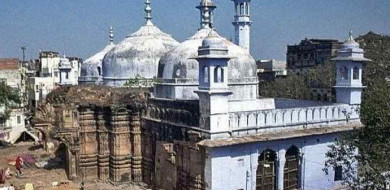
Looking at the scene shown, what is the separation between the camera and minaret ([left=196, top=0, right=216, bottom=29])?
66.0ft

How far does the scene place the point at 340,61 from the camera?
56.1ft

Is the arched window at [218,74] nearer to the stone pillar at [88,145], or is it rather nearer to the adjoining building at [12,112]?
the stone pillar at [88,145]

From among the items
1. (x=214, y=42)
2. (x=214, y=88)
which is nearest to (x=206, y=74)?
(x=214, y=88)

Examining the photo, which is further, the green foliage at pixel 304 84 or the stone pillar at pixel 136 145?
the green foliage at pixel 304 84

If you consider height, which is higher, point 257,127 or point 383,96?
point 383,96

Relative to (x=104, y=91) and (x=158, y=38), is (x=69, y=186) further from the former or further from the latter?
(x=158, y=38)

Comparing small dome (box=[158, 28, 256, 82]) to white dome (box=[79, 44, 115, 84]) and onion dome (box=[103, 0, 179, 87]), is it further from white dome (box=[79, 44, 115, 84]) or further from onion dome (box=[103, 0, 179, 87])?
white dome (box=[79, 44, 115, 84])

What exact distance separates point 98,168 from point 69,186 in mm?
1439

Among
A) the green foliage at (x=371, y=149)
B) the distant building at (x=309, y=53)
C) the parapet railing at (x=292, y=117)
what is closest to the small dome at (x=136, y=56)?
the parapet railing at (x=292, y=117)

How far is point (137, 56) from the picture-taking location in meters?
22.2

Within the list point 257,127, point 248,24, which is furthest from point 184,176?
point 248,24

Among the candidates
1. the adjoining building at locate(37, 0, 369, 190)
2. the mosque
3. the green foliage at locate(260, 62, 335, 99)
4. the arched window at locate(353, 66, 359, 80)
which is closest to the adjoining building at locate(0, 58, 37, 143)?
the adjoining building at locate(37, 0, 369, 190)

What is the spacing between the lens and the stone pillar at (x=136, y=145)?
1803cm

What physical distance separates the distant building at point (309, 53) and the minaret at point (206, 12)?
2318 cm
